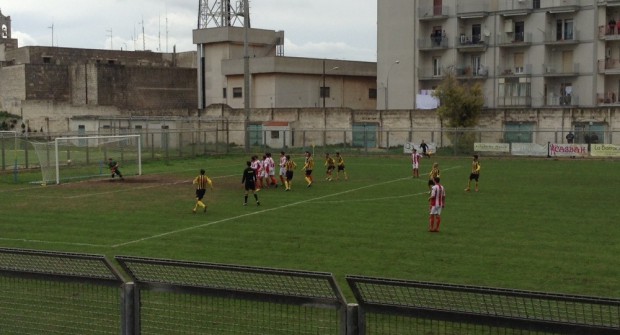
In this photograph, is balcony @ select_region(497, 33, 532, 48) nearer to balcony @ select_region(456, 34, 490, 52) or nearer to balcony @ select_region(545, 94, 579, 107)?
balcony @ select_region(456, 34, 490, 52)

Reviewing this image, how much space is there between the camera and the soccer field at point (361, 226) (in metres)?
19.1

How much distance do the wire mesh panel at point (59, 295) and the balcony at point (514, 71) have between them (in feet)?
224

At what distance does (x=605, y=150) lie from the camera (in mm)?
54906

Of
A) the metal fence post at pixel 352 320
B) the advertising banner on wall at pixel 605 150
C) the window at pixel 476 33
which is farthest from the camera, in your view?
the window at pixel 476 33

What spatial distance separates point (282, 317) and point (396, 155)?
54108 mm

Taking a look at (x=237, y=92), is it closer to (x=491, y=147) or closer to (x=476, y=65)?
(x=476, y=65)

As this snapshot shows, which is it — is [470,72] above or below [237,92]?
above

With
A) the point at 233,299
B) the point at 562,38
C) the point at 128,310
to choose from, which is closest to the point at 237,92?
the point at 562,38

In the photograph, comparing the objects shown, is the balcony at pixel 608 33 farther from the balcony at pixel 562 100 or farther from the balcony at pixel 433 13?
the balcony at pixel 433 13

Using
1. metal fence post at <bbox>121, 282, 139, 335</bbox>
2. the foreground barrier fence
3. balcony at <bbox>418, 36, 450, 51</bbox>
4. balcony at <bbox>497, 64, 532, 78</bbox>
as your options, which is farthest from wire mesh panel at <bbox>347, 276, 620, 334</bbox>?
balcony at <bbox>418, 36, 450, 51</bbox>

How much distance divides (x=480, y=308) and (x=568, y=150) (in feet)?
173

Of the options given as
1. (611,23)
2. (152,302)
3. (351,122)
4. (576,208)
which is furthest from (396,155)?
(152,302)

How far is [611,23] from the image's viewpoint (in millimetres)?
69500

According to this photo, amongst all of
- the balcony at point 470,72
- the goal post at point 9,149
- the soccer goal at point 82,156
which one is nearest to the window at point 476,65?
the balcony at point 470,72
